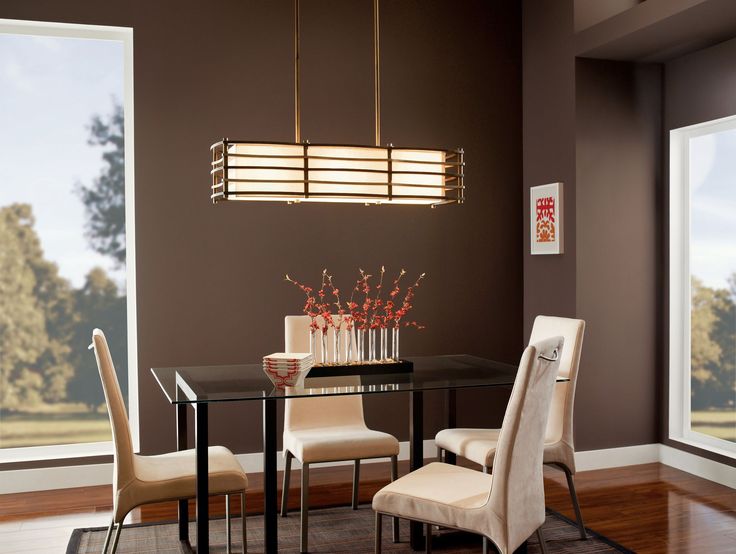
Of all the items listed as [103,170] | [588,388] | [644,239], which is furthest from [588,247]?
[103,170]

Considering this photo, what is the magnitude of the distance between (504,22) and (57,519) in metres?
3.99

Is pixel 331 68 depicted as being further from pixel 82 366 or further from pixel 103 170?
pixel 82 366

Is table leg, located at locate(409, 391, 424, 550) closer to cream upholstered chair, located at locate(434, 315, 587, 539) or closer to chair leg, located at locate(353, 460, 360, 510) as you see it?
cream upholstered chair, located at locate(434, 315, 587, 539)

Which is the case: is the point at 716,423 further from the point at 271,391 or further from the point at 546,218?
the point at 271,391

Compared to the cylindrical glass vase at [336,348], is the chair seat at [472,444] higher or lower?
lower

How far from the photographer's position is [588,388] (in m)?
4.92

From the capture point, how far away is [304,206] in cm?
497

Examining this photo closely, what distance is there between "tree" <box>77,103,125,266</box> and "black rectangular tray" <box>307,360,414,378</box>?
186cm

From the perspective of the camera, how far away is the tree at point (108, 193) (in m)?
4.73

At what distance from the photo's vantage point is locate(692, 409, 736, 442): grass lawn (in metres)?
4.61

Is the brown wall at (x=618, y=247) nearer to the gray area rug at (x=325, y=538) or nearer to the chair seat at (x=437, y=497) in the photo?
the gray area rug at (x=325, y=538)

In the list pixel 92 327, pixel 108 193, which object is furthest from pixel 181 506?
pixel 108 193

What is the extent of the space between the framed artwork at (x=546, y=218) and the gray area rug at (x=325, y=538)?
1.73 metres

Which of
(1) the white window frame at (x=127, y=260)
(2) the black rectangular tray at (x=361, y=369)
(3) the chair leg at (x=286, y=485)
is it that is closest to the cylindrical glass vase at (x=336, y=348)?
(2) the black rectangular tray at (x=361, y=369)
